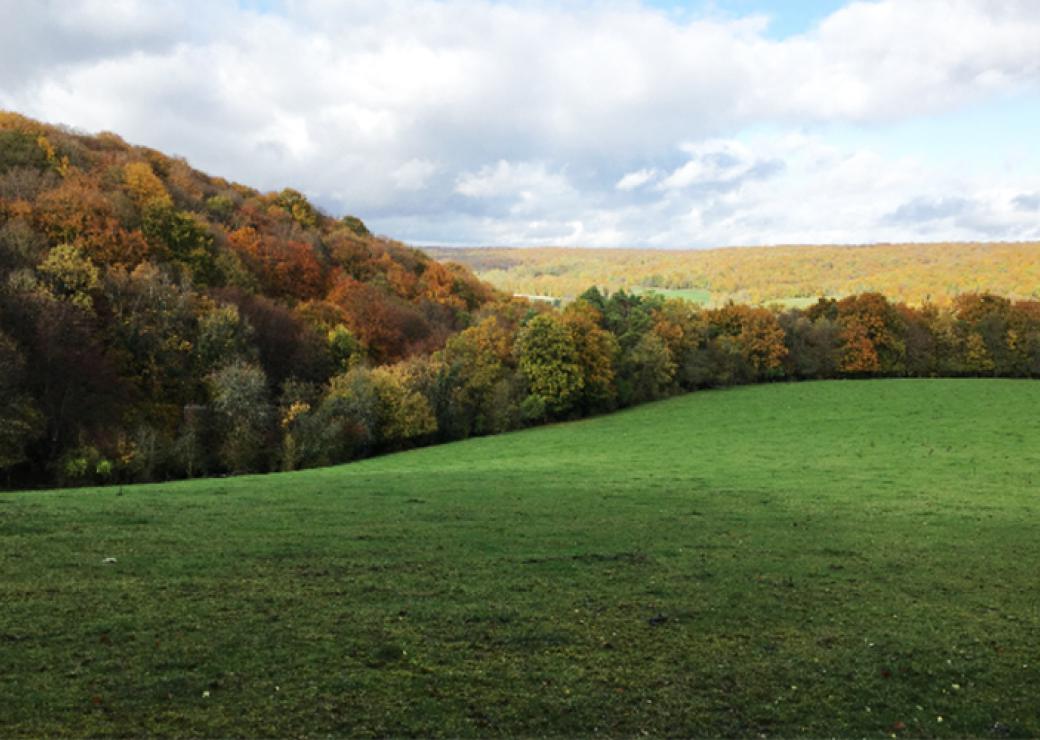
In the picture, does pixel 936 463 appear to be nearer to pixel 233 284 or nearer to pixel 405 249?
pixel 233 284

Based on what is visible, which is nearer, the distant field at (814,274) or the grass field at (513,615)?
the grass field at (513,615)

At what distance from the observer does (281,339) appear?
66.5 m

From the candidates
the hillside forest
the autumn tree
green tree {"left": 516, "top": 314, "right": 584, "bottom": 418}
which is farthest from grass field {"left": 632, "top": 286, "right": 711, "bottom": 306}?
green tree {"left": 516, "top": 314, "right": 584, "bottom": 418}

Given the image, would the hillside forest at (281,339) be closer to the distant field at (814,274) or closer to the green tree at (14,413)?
the green tree at (14,413)

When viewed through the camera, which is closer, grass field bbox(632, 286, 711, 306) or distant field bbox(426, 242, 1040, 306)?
distant field bbox(426, 242, 1040, 306)

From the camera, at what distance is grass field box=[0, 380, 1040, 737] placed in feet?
24.5

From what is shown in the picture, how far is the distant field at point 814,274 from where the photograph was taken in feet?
383

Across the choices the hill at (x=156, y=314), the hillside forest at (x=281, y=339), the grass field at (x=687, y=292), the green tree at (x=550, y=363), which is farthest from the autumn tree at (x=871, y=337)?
the hill at (x=156, y=314)

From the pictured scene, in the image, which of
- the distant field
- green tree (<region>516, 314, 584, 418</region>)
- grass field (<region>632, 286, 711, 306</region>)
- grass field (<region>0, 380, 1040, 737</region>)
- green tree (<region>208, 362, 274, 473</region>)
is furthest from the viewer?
grass field (<region>632, 286, 711, 306</region>)

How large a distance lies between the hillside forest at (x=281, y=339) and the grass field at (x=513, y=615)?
25206 millimetres

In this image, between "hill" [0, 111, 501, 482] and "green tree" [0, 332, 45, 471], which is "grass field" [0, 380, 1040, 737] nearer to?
"green tree" [0, 332, 45, 471]

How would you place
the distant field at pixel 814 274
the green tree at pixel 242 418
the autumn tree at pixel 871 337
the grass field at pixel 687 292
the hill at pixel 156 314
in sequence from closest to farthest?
the hill at pixel 156 314
the green tree at pixel 242 418
the autumn tree at pixel 871 337
the distant field at pixel 814 274
the grass field at pixel 687 292

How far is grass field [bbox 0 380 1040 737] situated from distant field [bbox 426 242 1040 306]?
99.3 m

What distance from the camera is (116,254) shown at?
6256cm
